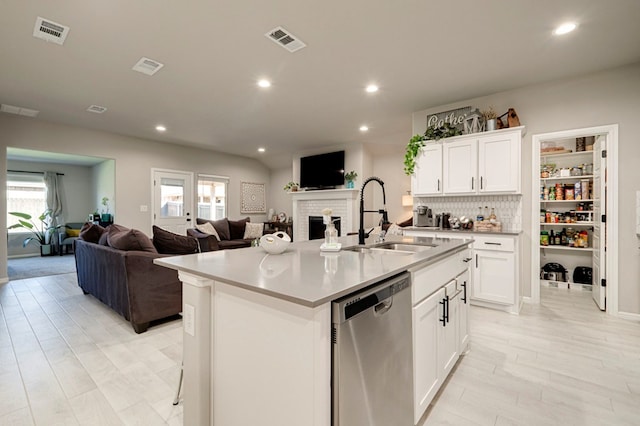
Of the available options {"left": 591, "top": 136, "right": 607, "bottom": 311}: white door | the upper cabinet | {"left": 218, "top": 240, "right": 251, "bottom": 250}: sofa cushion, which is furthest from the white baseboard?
{"left": 218, "top": 240, "right": 251, "bottom": 250}: sofa cushion

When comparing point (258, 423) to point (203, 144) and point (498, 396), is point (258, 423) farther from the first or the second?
point (203, 144)

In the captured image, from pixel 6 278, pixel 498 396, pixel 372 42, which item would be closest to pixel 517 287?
pixel 498 396

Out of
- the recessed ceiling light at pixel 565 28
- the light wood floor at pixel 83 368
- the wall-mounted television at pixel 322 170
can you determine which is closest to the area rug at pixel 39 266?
the light wood floor at pixel 83 368

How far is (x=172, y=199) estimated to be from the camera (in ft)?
Result: 22.5

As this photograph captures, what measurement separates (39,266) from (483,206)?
28.0ft

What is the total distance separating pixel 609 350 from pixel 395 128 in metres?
4.27

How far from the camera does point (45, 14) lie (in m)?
2.31

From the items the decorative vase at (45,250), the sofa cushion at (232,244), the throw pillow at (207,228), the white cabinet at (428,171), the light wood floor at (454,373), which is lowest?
the light wood floor at (454,373)

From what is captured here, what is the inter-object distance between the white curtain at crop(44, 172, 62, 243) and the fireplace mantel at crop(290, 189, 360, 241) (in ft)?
21.1

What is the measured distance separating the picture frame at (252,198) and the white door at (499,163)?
6319mm

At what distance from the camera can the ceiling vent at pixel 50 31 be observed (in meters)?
2.42

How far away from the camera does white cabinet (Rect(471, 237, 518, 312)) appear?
328 cm

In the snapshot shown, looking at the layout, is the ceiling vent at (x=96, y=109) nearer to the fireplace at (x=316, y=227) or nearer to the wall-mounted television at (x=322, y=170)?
the wall-mounted television at (x=322, y=170)

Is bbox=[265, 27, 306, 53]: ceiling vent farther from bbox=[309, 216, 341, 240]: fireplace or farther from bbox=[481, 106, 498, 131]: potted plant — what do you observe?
bbox=[309, 216, 341, 240]: fireplace
